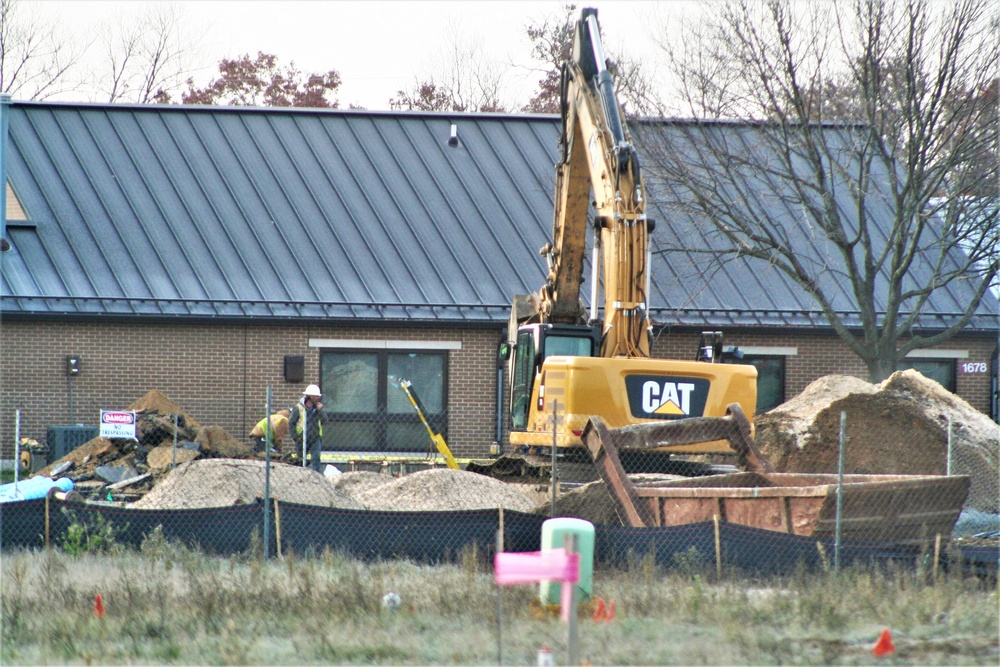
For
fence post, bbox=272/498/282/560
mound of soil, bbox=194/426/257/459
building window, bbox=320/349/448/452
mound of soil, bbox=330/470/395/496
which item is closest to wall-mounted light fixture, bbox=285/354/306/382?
building window, bbox=320/349/448/452

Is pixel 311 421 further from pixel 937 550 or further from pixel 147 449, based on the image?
pixel 937 550

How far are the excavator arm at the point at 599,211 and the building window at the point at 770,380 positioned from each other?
8952 millimetres

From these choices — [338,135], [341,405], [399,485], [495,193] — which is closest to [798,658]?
[399,485]

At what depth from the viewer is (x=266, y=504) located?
36.5 feet

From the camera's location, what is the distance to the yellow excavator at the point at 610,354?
1317cm

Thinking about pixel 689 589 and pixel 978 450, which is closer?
pixel 689 589

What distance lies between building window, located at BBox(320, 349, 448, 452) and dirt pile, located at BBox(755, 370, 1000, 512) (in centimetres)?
830

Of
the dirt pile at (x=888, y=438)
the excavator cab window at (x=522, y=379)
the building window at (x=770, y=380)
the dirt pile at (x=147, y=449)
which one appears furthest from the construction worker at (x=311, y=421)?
the building window at (x=770, y=380)

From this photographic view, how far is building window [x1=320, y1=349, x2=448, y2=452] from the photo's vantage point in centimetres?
2288

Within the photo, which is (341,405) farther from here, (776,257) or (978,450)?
(978,450)

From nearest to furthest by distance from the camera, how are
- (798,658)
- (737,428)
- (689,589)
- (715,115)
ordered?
(798,658) → (689,589) → (737,428) → (715,115)

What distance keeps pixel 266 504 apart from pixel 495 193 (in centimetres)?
1540

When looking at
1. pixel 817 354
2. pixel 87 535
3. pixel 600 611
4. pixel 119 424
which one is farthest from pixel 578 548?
pixel 817 354

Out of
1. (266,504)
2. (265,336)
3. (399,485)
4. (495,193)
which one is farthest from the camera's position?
(495,193)
